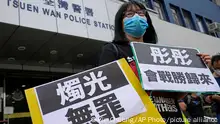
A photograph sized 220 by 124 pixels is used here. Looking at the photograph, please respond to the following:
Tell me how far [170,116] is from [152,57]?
447mm

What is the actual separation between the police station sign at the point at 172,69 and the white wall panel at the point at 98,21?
521 centimetres

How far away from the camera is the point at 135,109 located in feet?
4.74

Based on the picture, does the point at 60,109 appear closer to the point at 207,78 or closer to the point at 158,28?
the point at 207,78

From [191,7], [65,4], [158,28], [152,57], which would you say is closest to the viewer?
[152,57]

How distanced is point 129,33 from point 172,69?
0.44 metres

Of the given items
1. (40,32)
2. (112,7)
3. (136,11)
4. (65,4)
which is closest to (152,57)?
(136,11)

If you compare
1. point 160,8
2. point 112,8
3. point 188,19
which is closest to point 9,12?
point 112,8

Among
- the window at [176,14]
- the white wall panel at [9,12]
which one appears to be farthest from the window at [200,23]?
the white wall panel at [9,12]

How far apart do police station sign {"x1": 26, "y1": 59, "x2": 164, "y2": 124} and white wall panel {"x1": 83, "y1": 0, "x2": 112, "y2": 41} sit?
5.42 metres

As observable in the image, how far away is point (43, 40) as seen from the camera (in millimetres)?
6516

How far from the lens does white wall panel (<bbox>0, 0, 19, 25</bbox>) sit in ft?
17.9

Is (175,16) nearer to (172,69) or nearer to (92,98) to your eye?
(172,69)

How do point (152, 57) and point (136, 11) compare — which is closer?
point (152, 57)

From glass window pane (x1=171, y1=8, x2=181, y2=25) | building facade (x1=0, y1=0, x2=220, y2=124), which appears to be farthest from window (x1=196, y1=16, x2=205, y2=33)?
building facade (x1=0, y1=0, x2=220, y2=124)
